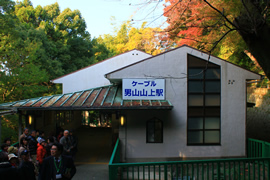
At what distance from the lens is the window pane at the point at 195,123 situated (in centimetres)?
1052

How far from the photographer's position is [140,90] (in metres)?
10.4

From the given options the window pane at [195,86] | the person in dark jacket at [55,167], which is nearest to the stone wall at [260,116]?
the window pane at [195,86]

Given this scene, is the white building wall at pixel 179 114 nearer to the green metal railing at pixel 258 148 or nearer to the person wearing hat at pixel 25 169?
the green metal railing at pixel 258 148

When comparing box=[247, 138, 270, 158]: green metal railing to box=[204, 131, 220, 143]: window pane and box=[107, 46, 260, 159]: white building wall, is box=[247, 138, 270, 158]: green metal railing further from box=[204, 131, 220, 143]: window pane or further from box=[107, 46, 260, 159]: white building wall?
box=[204, 131, 220, 143]: window pane

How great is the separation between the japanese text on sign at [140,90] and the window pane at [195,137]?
228cm

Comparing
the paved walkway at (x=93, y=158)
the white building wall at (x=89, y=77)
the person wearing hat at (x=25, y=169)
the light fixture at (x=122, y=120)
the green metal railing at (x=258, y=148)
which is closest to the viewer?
the person wearing hat at (x=25, y=169)

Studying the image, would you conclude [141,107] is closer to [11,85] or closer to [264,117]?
[11,85]

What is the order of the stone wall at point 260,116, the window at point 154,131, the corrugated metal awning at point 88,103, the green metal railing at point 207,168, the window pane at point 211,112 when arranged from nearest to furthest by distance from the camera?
the green metal railing at point 207,168
the corrugated metal awning at point 88,103
the window at point 154,131
the window pane at point 211,112
the stone wall at point 260,116

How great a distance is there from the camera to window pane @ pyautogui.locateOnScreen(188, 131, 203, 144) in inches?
412

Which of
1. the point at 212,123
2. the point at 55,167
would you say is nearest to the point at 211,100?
the point at 212,123

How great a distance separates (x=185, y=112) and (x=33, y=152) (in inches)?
264

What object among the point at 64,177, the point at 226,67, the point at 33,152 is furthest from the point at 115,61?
the point at 64,177

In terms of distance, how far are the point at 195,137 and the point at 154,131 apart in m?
1.95

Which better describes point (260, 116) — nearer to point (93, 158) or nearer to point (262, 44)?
point (93, 158)
